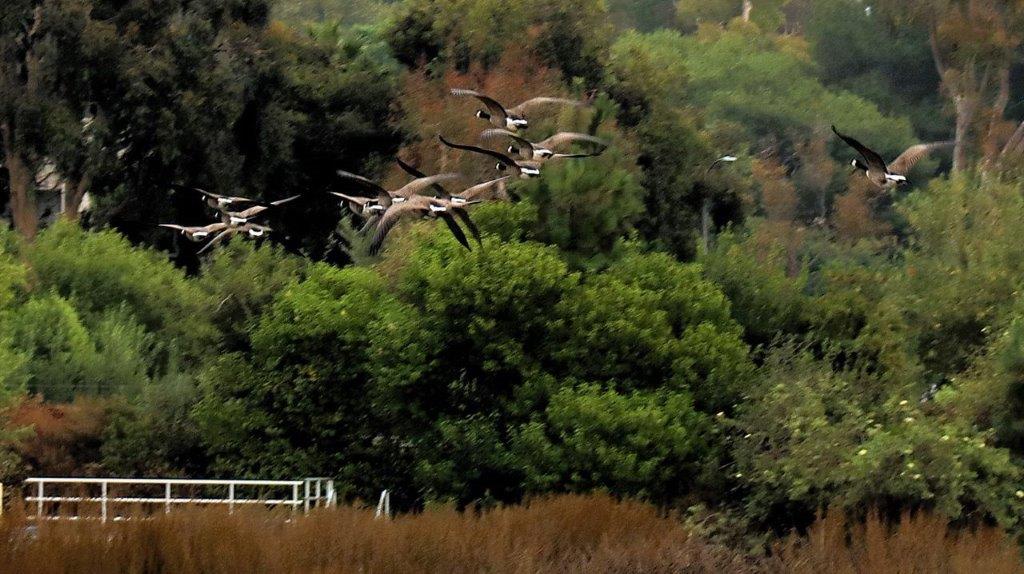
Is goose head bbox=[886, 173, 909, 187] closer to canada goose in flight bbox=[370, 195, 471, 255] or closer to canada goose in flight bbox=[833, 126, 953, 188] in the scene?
canada goose in flight bbox=[833, 126, 953, 188]

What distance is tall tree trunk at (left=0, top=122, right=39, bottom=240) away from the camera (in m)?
43.2

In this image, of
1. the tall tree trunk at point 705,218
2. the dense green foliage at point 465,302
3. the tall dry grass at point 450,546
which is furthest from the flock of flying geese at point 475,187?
the tall tree trunk at point 705,218

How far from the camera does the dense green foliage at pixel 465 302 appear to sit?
95.2 ft

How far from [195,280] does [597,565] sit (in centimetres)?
2264

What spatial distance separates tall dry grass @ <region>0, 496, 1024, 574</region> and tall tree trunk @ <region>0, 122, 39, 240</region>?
876 inches

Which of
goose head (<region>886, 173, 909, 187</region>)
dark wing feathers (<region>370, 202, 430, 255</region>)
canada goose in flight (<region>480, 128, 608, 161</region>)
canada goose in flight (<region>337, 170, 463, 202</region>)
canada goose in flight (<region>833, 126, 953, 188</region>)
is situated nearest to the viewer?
canada goose in flight (<region>833, 126, 953, 188</region>)

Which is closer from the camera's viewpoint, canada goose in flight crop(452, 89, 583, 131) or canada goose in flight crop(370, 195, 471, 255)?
canada goose in flight crop(370, 195, 471, 255)

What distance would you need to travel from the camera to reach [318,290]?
3306 cm

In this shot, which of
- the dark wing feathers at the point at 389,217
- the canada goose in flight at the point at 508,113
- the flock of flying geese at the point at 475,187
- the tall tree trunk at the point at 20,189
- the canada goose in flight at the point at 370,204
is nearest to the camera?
the flock of flying geese at the point at 475,187

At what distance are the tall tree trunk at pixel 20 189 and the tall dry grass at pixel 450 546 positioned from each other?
2224 centimetres

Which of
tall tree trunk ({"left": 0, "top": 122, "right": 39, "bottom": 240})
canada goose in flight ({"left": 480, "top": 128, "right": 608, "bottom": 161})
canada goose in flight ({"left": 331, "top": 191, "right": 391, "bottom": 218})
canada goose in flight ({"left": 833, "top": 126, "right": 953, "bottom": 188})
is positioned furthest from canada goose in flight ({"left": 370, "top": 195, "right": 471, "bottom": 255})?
tall tree trunk ({"left": 0, "top": 122, "right": 39, "bottom": 240})

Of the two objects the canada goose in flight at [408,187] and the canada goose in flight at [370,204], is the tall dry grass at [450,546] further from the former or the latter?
the canada goose in flight at [370,204]

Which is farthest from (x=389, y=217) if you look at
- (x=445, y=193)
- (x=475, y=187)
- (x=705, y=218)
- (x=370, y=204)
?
(x=705, y=218)

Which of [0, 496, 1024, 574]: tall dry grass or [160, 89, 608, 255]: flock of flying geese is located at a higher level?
[160, 89, 608, 255]: flock of flying geese
